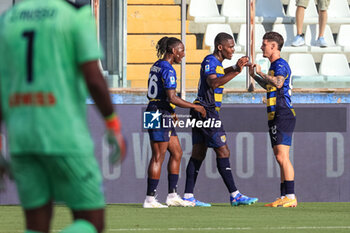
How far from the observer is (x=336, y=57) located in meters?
12.3

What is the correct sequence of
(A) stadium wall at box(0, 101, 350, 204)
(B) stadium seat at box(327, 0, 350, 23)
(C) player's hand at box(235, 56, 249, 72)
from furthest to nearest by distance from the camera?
1. (B) stadium seat at box(327, 0, 350, 23)
2. (A) stadium wall at box(0, 101, 350, 204)
3. (C) player's hand at box(235, 56, 249, 72)

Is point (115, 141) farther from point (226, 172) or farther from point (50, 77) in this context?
point (226, 172)

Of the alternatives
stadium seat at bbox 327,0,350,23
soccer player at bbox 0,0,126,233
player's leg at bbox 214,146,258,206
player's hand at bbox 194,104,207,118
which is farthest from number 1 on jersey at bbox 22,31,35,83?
stadium seat at bbox 327,0,350,23

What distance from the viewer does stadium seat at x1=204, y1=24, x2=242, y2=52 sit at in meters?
11.9

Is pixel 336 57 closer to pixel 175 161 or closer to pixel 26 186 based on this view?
pixel 175 161

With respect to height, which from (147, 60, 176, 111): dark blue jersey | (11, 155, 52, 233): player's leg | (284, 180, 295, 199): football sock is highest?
(147, 60, 176, 111): dark blue jersey

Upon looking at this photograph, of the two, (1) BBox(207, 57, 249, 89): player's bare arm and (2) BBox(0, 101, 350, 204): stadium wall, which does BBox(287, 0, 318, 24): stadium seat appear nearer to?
(2) BBox(0, 101, 350, 204): stadium wall

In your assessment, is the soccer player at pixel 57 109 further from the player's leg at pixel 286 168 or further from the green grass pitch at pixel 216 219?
the player's leg at pixel 286 168

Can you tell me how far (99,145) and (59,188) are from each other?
7216mm

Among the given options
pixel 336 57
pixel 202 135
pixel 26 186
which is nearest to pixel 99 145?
pixel 202 135

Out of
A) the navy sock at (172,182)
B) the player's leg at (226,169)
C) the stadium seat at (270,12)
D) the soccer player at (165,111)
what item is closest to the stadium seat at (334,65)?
the stadium seat at (270,12)

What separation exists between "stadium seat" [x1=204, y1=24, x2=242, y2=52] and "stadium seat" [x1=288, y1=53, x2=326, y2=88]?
0.84 metres

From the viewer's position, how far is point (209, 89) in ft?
33.4

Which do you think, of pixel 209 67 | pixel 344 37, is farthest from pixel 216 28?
pixel 209 67
